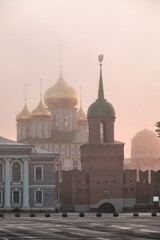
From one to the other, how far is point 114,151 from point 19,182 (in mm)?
15484

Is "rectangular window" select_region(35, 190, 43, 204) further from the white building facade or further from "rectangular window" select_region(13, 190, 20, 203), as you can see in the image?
"rectangular window" select_region(13, 190, 20, 203)

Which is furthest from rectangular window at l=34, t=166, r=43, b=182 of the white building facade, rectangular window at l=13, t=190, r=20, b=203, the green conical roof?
the green conical roof

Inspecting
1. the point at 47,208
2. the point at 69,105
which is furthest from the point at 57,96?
the point at 47,208

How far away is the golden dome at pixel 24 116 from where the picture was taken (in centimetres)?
17975

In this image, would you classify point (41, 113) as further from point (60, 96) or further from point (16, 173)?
point (16, 173)

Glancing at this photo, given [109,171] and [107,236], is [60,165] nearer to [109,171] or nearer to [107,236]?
[109,171]

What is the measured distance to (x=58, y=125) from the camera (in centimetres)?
17950

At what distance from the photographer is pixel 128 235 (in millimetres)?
30781

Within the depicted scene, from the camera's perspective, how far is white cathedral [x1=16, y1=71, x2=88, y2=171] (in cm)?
17062

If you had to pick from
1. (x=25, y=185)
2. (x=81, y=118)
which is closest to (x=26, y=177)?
(x=25, y=185)

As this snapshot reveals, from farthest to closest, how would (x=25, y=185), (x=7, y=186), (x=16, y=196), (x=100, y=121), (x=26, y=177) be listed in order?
(x=100, y=121) < (x=16, y=196) < (x=7, y=186) < (x=25, y=185) < (x=26, y=177)

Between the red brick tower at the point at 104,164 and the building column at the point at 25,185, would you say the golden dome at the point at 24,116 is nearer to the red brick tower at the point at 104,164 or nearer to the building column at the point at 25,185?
the red brick tower at the point at 104,164

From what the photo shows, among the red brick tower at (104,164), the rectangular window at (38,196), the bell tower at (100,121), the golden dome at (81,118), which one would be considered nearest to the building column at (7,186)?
the rectangular window at (38,196)

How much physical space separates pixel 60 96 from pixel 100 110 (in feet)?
232
